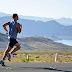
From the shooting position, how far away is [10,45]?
→ 967cm

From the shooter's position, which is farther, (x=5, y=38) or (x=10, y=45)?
(x=5, y=38)

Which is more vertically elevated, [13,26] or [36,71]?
[13,26]

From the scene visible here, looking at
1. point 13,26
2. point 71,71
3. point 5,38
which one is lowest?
point 5,38

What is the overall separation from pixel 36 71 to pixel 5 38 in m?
190

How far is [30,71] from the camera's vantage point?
8859 mm

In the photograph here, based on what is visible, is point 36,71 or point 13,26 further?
point 13,26

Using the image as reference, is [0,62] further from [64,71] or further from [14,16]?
[64,71]

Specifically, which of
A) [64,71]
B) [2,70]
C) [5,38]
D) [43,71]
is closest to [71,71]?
[64,71]

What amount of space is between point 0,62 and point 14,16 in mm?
1832

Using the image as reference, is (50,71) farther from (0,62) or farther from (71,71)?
(0,62)

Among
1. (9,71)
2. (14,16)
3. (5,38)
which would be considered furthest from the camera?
(5,38)

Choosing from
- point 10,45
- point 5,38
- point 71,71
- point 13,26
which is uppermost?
point 13,26

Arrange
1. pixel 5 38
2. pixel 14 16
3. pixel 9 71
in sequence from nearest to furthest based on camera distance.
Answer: pixel 9 71 < pixel 14 16 < pixel 5 38

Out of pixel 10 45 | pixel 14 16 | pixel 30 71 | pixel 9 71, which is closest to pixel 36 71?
pixel 30 71
